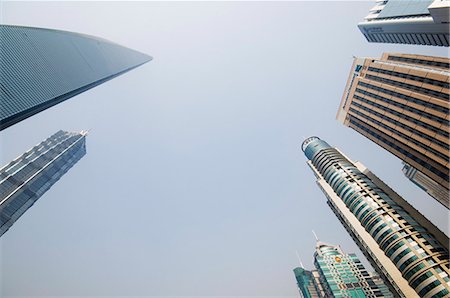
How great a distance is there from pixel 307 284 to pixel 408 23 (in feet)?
484

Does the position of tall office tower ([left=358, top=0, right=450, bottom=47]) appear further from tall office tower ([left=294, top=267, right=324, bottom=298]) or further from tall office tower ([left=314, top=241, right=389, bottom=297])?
tall office tower ([left=294, top=267, right=324, bottom=298])

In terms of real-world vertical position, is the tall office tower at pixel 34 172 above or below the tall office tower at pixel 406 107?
above

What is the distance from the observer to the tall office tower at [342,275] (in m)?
118

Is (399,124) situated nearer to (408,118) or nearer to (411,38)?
(408,118)

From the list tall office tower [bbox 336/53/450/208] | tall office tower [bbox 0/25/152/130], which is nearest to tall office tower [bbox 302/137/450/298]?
tall office tower [bbox 336/53/450/208]

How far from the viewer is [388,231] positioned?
75375mm

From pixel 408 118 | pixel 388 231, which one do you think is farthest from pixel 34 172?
pixel 408 118

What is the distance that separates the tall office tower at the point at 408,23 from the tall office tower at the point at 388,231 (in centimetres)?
4522

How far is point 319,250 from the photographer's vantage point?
144 meters

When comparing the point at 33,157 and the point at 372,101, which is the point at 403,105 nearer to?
the point at 372,101

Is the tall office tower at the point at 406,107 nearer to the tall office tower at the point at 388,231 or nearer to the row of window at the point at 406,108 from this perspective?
the row of window at the point at 406,108

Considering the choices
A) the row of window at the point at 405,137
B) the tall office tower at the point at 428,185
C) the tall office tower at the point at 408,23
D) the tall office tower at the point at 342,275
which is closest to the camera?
the tall office tower at the point at 408,23

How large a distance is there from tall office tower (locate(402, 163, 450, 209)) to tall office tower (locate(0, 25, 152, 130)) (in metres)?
132

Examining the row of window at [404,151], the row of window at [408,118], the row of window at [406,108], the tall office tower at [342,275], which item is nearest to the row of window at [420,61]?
the row of window at [406,108]
